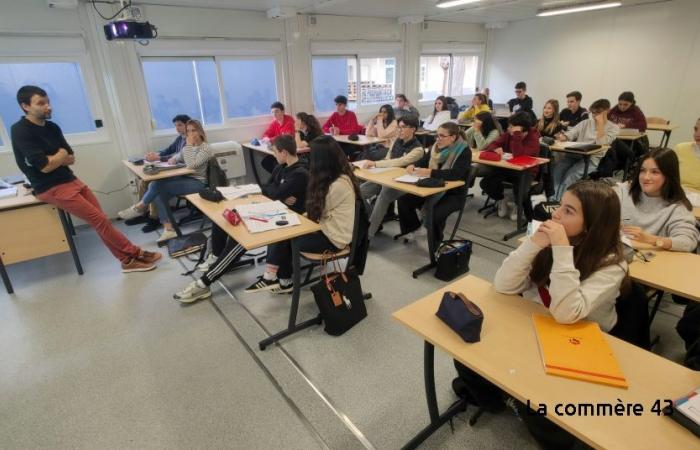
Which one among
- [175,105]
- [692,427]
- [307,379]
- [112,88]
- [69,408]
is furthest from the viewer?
[175,105]

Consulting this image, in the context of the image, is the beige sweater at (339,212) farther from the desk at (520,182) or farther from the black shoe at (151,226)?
the black shoe at (151,226)

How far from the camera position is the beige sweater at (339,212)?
2.45m

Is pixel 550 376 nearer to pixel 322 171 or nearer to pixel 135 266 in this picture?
pixel 322 171

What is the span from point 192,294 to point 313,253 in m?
1.16

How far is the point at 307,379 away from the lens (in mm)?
2197

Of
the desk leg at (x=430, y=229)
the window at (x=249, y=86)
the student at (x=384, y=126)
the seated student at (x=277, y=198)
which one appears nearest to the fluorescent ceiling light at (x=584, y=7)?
the student at (x=384, y=126)

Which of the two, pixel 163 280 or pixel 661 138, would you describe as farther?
pixel 661 138

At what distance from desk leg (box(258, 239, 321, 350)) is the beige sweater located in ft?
0.90

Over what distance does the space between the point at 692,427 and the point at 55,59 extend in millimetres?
6111

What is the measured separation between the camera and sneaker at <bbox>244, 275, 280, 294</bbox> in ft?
10.1

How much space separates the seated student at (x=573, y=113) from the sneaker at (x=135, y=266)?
6078 mm

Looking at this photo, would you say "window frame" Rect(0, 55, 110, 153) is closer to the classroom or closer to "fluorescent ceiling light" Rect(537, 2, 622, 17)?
the classroom

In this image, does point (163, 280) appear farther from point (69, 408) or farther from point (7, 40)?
point (7, 40)

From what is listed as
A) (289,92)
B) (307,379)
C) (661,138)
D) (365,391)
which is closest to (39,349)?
(307,379)
